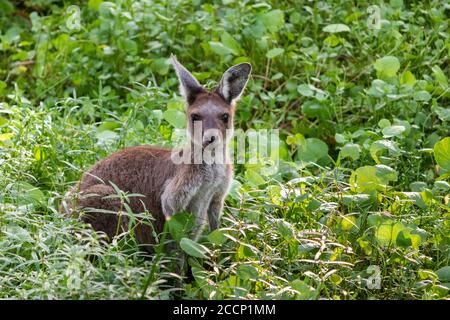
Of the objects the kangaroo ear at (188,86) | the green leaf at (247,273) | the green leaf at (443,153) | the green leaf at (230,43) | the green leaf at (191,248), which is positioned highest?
the green leaf at (230,43)

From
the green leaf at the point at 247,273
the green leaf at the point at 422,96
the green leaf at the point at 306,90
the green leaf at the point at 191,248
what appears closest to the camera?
the green leaf at the point at 247,273

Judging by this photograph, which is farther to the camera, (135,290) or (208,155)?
(208,155)

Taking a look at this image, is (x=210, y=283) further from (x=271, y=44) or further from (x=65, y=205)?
(x=271, y=44)

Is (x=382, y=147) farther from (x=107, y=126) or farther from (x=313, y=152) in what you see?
(x=107, y=126)

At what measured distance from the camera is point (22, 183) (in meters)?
6.67

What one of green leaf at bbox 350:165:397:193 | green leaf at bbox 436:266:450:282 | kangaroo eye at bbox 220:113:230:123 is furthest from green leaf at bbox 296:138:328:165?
green leaf at bbox 436:266:450:282

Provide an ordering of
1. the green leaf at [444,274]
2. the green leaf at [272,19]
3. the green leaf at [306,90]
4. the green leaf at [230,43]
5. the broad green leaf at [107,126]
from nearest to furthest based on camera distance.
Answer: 1. the green leaf at [444,274]
2. the broad green leaf at [107,126]
3. the green leaf at [306,90]
4. the green leaf at [230,43]
5. the green leaf at [272,19]

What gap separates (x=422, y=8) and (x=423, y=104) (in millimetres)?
1487

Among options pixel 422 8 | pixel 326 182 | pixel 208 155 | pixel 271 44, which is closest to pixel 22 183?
pixel 208 155

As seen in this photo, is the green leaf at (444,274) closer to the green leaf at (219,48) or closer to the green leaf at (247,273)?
the green leaf at (247,273)

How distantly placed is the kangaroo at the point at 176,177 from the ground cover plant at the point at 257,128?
198 mm

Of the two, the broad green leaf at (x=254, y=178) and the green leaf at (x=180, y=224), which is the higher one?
the broad green leaf at (x=254, y=178)

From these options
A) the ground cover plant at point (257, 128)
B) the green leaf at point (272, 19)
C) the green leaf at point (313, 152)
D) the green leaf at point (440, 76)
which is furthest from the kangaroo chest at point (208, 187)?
the green leaf at point (272, 19)

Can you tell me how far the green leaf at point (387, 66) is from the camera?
8.11 meters
